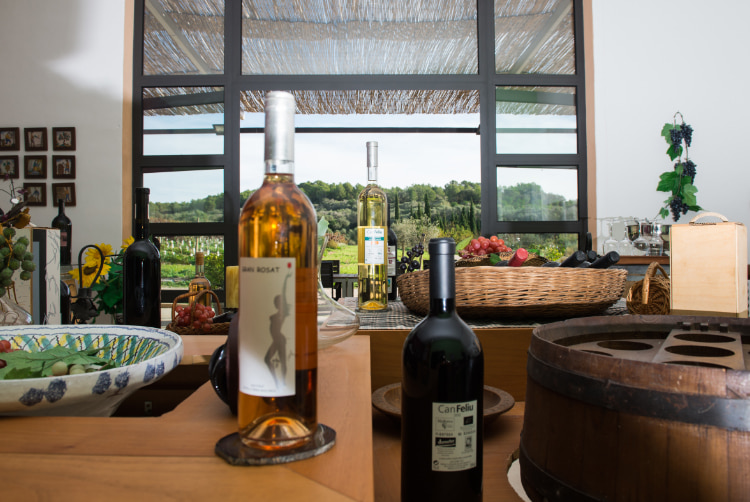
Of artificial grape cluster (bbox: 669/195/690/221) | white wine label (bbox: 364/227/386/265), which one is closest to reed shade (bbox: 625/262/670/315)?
white wine label (bbox: 364/227/386/265)

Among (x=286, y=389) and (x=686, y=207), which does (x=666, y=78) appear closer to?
(x=686, y=207)

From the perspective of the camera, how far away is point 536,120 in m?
3.59

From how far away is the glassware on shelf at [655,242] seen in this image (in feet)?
9.68

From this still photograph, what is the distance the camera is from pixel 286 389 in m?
0.36

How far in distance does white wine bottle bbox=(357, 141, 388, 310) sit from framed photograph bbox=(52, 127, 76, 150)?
10.0ft

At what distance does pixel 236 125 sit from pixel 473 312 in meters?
2.94

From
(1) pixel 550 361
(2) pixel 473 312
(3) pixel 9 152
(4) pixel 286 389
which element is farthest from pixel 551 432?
(3) pixel 9 152

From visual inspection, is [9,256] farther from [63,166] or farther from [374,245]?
[63,166]

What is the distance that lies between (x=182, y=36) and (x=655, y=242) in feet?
11.3

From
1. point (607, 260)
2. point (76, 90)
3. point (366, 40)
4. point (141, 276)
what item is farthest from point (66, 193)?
point (607, 260)

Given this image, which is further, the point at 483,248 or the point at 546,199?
the point at 546,199

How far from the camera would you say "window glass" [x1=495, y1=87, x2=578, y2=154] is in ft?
11.7

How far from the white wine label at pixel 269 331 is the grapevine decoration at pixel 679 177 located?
135 inches

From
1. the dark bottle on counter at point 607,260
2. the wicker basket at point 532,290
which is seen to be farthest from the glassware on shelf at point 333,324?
→ the dark bottle on counter at point 607,260
